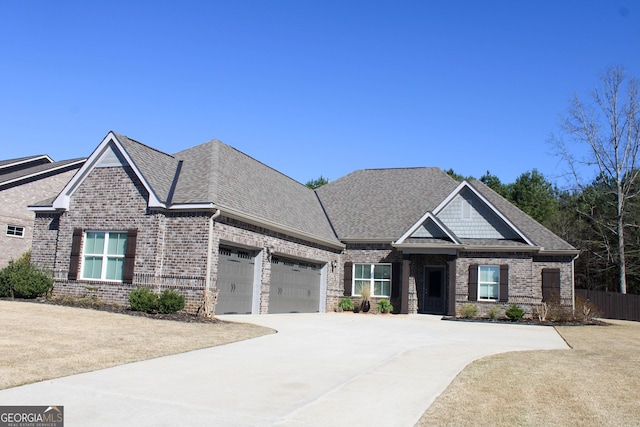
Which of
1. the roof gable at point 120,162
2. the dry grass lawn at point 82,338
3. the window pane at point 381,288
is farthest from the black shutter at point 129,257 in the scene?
the window pane at point 381,288

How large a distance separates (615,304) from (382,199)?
49.1 ft

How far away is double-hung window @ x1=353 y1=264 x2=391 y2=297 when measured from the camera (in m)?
27.5

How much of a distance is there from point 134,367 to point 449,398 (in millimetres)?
4775

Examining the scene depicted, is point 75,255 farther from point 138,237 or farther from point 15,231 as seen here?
point 15,231

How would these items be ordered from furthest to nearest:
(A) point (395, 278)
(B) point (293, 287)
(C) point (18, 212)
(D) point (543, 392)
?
(C) point (18, 212), (A) point (395, 278), (B) point (293, 287), (D) point (543, 392)

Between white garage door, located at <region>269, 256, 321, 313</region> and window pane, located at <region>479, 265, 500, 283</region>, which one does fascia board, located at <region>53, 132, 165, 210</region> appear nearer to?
white garage door, located at <region>269, 256, 321, 313</region>

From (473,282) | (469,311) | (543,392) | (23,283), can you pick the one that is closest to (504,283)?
(473,282)

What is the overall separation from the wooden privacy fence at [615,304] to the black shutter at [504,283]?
850cm

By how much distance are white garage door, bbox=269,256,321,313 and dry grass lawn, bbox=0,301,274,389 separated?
6687 millimetres

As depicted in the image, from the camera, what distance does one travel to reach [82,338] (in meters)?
11.1

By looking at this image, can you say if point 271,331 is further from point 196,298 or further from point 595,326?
point 595,326

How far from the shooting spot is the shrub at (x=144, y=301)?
16.6 metres

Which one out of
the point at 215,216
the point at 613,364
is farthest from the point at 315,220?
the point at 613,364

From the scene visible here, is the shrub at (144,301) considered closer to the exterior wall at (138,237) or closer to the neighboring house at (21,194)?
the exterior wall at (138,237)
